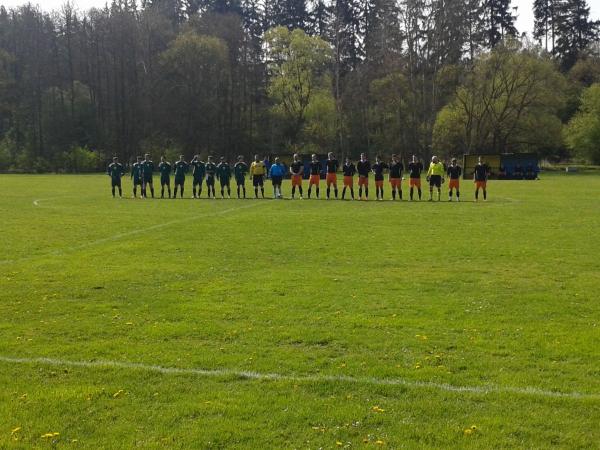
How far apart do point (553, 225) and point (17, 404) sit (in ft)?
52.1

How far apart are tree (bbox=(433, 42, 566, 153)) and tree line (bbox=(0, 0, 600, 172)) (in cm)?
14

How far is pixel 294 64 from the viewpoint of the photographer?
68312mm

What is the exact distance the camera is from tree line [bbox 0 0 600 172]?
63375 mm

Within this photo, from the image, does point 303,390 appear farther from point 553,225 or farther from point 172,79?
point 172,79

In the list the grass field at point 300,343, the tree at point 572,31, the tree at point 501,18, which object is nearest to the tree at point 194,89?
the tree at point 501,18

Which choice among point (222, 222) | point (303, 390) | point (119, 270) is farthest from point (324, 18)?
point (303, 390)

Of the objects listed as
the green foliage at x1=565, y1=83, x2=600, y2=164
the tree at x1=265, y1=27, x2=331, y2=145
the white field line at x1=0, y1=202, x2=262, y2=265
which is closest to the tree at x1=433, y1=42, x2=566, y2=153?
the green foliage at x1=565, y1=83, x2=600, y2=164

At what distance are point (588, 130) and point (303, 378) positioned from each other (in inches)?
2580

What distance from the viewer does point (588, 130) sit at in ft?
208

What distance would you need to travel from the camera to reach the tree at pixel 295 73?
67938 mm

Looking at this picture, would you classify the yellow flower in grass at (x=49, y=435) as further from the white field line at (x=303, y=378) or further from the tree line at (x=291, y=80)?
the tree line at (x=291, y=80)

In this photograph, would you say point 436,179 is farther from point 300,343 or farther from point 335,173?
point 300,343

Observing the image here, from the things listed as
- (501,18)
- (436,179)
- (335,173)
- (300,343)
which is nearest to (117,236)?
(300,343)

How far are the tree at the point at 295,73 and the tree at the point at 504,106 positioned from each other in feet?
49.5
